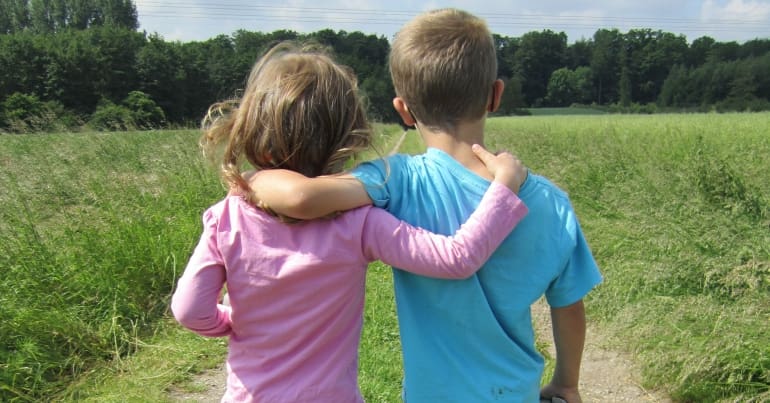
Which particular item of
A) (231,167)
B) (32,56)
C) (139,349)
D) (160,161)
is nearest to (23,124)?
(160,161)

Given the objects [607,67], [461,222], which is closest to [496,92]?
[461,222]

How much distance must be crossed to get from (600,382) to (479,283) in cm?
233

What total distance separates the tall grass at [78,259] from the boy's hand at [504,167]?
298cm

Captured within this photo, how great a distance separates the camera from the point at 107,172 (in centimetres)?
577

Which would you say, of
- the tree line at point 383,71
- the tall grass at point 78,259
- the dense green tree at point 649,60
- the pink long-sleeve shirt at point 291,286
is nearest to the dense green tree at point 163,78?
the tree line at point 383,71

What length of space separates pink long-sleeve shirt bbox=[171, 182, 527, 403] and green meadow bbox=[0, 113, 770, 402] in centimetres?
41

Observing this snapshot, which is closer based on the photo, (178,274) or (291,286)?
(291,286)

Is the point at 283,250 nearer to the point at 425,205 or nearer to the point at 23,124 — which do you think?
the point at 425,205

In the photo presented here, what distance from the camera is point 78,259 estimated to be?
4090 mm

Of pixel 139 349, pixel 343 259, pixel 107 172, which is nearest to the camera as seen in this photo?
pixel 343 259

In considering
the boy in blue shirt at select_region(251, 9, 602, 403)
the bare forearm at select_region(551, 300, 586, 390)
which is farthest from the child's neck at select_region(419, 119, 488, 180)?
the bare forearm at select_region(551, 300, 586, 390)

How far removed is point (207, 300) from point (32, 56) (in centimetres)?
5327

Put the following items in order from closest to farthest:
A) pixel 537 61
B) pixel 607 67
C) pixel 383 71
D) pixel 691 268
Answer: pixel 691 268 → pixel 383 71 → pixel 607 67 → pixel 537 61

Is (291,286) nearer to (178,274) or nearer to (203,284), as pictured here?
(203,284)
